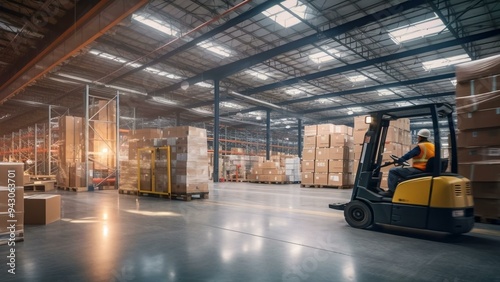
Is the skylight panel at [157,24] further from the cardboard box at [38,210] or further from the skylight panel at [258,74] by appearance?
the cardboard box at [38,210]

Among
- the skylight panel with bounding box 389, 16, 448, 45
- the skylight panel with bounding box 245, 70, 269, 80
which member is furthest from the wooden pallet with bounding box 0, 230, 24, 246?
the skylight panel with bounding box 245, 70, 269, 80

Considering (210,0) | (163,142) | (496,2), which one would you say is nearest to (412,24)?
(496,2)

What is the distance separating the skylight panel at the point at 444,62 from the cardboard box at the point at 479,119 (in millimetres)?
9941

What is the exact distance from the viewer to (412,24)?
1025 cm

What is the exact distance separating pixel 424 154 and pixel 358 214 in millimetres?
1280

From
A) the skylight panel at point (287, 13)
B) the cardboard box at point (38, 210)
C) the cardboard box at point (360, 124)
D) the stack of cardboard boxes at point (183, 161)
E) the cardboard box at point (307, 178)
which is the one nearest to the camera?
the cardboard box at point (38, 210)

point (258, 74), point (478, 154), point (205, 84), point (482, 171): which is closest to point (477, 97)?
point (478, 154)

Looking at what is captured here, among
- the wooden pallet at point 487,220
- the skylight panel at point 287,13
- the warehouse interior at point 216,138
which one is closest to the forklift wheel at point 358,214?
the warehouse interior at point 216,138

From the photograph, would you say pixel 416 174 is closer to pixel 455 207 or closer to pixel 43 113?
pixel 455 207

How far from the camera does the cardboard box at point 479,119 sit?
4.74m

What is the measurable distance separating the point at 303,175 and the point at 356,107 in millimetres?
11731

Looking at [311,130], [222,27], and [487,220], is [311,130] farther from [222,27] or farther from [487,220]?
[487,220]

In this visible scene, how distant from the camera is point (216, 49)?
12453 mm

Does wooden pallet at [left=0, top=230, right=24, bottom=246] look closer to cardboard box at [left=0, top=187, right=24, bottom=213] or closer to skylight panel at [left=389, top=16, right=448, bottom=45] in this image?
cardboard box at [left=0, top=187, right=24, bottom=213]
